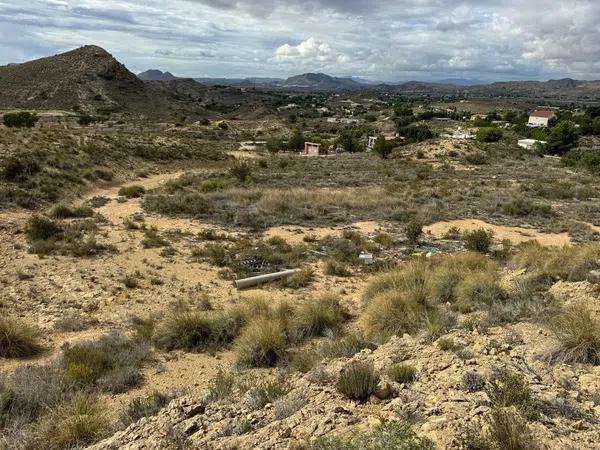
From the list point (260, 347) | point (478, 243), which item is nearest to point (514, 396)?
point (260, 347)

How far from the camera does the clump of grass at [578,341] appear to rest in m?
5.80

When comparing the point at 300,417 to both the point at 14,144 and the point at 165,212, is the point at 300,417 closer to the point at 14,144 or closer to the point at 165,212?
the point at 165,212

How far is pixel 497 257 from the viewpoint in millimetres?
13445

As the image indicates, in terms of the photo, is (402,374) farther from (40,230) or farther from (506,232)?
(506,232)

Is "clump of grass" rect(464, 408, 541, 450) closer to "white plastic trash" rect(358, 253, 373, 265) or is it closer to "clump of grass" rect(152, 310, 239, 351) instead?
"clump of grass" rect(152, 310, 239, 351)

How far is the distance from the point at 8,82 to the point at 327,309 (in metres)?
89.4

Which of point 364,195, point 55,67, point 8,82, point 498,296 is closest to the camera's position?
point 498,296

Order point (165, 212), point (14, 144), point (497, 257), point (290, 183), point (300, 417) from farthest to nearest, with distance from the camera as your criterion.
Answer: point (290, 183), point (14, 144), point (165, 212), point (497, 257), point (300, 417)

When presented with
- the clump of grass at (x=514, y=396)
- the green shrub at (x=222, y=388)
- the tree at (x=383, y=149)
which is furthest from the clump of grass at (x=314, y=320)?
the tree at (x=383, y=149)

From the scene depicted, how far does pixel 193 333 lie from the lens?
26.8 ft

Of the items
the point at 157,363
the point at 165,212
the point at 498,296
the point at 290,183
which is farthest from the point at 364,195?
the point at 157,363

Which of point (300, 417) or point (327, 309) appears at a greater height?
point (300, 417)

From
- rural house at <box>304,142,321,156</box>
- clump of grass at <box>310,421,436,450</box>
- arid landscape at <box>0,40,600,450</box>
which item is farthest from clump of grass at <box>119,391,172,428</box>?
Answer: rural house at <box>304,142,321,156</box>

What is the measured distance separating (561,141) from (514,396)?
5322 centimetres
